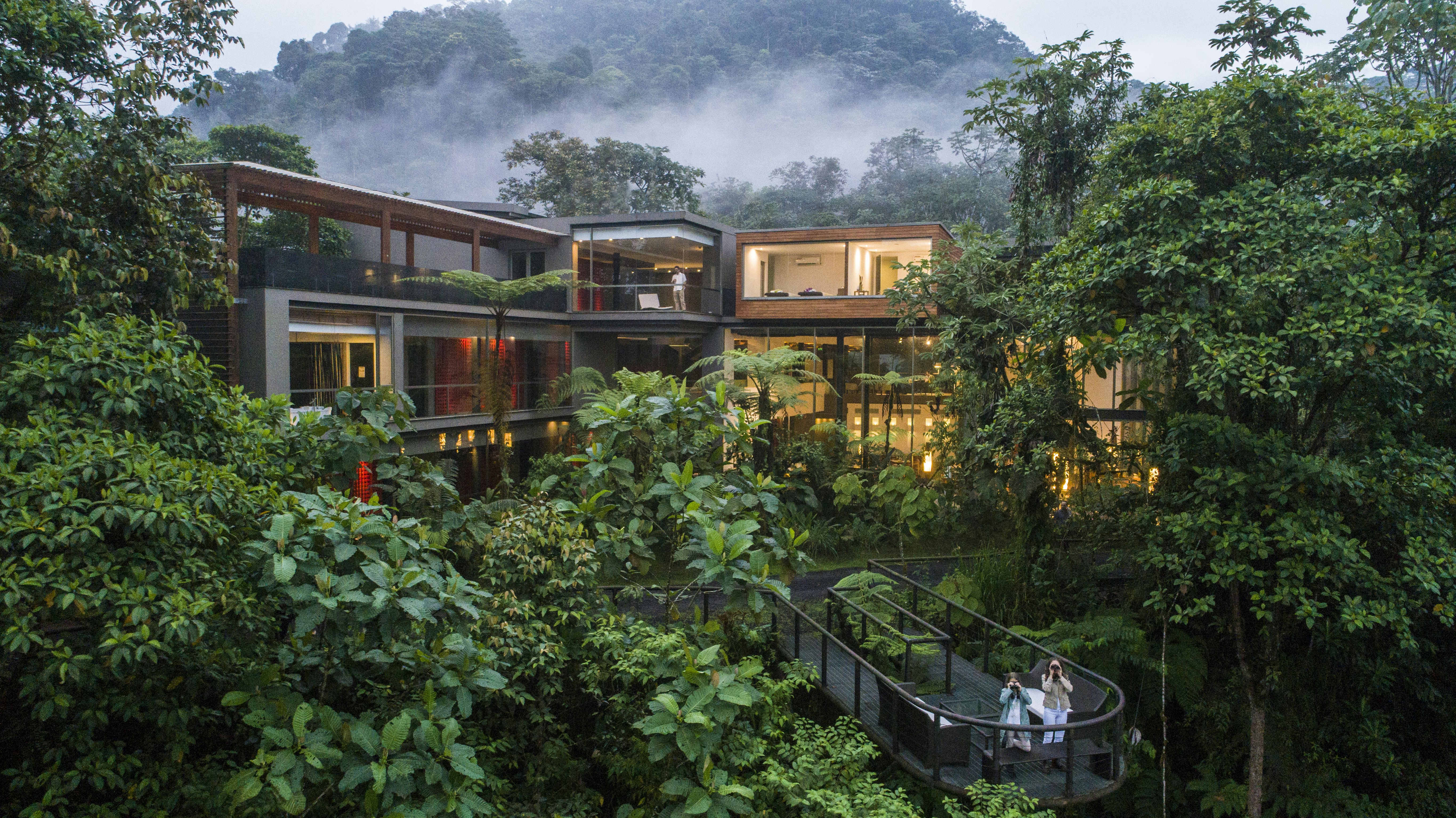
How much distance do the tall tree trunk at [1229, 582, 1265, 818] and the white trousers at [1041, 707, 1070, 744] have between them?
262 cm

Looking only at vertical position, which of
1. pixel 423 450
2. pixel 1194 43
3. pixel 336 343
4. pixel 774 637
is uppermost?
pixel 1194 43

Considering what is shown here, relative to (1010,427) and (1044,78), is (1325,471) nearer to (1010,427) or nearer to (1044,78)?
(1010,427)

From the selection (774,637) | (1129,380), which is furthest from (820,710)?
(1129,380)

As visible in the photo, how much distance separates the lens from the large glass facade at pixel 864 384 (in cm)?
1978

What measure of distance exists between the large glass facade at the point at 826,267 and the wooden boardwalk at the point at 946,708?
11.7 metres

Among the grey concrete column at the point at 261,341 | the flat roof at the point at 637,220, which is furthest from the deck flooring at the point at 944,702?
the flat roof at the point at 637,220

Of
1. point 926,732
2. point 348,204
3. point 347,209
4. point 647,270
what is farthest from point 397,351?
point 926,732

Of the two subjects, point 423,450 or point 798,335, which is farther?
point 798,335

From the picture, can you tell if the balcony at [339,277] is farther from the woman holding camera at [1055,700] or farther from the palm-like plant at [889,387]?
the woman holding camera at [1055,700]

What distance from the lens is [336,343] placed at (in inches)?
610

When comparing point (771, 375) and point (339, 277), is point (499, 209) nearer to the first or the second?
point (339, 277)

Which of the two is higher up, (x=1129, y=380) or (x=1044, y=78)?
(x=1044, y=78)

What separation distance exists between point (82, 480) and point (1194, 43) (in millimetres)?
167070

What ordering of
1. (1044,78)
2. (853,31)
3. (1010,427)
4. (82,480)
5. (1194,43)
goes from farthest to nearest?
(1194,43)
(853,31)
(1044,78)
(1010,427)
(82,480)
